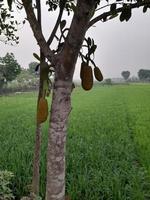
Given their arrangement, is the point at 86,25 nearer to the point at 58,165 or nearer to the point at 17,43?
the point at 58,165

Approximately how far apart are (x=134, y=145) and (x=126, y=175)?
338 cm

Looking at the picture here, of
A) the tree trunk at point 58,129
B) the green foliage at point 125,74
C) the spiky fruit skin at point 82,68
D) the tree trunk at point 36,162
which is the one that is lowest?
the tree trunk at point 36,162

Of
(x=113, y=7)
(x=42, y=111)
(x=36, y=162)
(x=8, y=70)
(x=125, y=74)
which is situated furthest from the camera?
(x=125, y=74)

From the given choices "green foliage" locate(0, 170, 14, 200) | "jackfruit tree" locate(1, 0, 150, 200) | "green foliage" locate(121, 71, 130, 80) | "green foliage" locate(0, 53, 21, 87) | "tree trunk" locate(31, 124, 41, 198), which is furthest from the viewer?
"green foliage" locate(121, 71, 130, 80)

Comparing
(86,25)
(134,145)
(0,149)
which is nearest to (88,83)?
(86,25)

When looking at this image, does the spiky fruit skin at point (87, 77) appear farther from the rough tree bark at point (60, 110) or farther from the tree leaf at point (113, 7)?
the tree leaf at point (113, 7)

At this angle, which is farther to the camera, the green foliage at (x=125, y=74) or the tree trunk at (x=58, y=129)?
the green foliage at (x=125, y=74)

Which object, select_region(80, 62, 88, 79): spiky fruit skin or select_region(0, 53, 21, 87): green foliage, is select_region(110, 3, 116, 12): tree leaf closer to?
select_region(80, 62, 88, 79): spiky fruit skin

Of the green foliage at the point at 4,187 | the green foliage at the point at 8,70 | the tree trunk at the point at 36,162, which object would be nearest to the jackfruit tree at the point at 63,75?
the tree trunk at the point at 36,162

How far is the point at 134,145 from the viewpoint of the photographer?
906 cm

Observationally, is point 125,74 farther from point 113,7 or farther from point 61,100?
point 61,100

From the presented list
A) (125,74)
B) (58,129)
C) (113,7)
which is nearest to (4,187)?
(58,129)

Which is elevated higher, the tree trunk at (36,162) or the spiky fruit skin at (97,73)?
the spiky fruit skin at (97,73)

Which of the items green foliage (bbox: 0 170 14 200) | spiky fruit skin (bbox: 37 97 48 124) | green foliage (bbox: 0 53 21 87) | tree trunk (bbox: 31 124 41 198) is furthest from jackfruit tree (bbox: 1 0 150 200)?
green foliage (bbox: 0 53 21 87)
